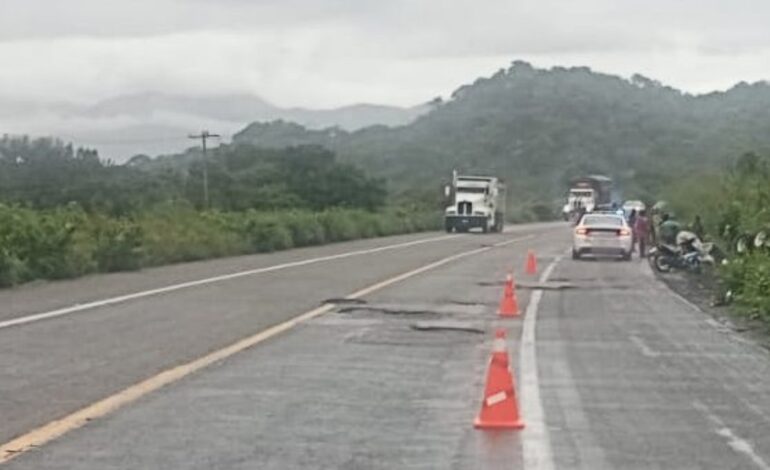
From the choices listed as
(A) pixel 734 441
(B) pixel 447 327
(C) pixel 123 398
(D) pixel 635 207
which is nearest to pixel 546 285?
(B) pixel 447 327

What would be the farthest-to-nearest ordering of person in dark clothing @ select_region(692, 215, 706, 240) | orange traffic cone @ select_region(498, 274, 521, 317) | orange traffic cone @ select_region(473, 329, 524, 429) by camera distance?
person in dark clothing @ select_region(692, 215, 706, 240), orange traffic cone @ select_region(498, 274, 521, 317), orange traffic cone @ select_region(473, 329, 524, 429)

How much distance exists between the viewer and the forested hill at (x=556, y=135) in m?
132

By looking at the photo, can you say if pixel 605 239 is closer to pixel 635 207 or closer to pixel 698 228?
pixel 698 228

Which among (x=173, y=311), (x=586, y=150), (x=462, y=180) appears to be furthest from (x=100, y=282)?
(x=586, y=150)

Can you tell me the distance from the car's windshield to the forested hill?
67150mm

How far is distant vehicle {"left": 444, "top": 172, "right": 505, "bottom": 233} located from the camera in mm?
76688

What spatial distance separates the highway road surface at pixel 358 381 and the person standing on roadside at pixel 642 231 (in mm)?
19947

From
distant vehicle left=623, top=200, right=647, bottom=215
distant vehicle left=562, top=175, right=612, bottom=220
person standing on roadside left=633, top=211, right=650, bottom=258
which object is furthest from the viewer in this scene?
distant vehicle left=562, top=175, right=612, bottom=220

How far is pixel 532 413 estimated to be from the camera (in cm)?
1182

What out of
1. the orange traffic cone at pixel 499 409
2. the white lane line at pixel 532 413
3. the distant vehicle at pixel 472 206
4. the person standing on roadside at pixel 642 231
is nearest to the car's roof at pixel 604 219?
the person standing on roadside at pixel 642 231

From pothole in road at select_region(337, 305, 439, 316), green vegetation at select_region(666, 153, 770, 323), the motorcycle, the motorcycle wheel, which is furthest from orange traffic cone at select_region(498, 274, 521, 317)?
the motorcycle wheel

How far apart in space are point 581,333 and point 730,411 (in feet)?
24.1

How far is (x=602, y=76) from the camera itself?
187m

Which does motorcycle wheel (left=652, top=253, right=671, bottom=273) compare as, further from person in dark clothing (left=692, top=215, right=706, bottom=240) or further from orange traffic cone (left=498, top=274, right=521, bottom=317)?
orange traffic cone (left=498, top=274, right=521, bottom=317)
